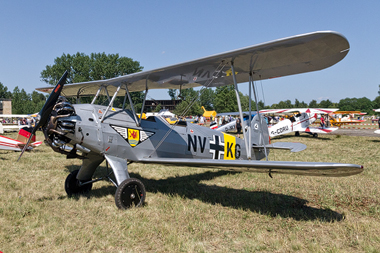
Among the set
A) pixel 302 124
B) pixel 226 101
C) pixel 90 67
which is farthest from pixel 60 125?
pixel 226 101

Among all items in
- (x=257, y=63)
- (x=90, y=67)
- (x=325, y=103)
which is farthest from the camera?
(x=325, y=103)

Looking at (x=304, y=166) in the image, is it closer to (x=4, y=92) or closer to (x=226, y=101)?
(x=226, y=101)

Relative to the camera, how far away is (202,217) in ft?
14.0

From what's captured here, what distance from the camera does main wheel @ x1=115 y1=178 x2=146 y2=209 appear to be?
14.7 feet

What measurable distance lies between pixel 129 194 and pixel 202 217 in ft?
4.65

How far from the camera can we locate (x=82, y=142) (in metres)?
4.74

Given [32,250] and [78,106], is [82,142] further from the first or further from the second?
[32,250]

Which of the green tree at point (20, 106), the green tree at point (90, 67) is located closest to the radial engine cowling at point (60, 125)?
the green tree at point (90, 67)

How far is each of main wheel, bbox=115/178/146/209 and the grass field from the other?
181 millimetres

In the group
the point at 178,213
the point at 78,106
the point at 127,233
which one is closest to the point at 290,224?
the point at 178,213

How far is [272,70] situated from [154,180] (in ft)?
14.0

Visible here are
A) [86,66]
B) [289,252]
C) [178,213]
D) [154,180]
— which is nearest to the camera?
[289,252]

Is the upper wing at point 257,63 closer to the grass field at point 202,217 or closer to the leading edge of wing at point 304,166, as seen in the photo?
the leading edge of wing at point 304,166

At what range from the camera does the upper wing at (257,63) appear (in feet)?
12.5
